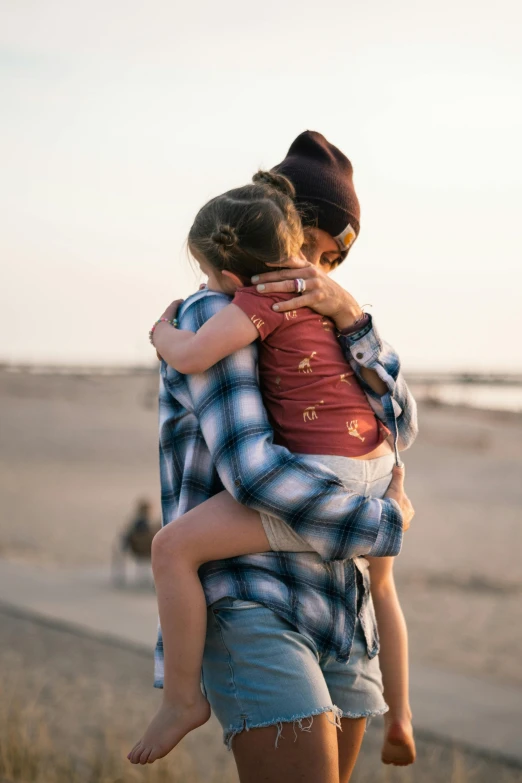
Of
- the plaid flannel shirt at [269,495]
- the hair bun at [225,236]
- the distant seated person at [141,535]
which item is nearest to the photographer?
the plaid flannel shirt at [269,495]

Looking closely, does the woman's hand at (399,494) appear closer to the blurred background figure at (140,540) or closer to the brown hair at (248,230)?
the brown hair at (248,230)

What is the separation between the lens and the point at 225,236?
2232 mm

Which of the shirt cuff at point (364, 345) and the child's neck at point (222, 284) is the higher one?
the child's neck at point (222, 284)

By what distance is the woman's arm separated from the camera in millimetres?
2139

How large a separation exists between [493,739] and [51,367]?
1529 inches

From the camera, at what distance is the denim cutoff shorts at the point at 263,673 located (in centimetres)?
203

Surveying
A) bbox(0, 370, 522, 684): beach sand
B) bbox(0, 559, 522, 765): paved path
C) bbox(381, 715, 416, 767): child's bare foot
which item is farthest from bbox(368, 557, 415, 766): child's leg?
bbox(0, 370, 522, 684): beach sand

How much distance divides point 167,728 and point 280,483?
0.59 m

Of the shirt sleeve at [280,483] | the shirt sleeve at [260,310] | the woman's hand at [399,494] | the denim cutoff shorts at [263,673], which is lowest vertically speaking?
the denim cutoff shorts at [263,673]

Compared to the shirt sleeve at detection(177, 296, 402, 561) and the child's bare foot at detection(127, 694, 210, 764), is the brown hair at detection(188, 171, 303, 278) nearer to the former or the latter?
the shirt sleeve at detection(177, 296, 402, 561)

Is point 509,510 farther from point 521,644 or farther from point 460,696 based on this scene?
point 460,696

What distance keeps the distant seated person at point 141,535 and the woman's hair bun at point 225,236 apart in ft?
29.4

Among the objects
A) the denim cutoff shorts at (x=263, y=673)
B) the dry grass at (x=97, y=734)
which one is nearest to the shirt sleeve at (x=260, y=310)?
the denim cutoff shorts at (x=263, y=673)

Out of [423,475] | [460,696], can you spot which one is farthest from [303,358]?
[423,475]
